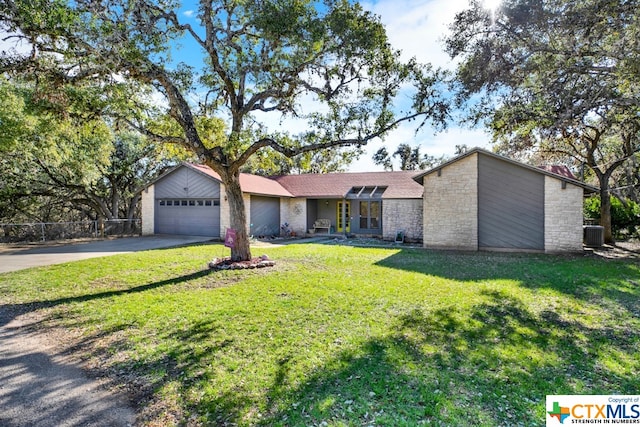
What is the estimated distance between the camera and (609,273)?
910 cm

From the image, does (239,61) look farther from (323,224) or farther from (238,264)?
(323,224)

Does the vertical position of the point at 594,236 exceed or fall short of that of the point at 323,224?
it falls short

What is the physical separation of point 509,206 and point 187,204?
52.6ft

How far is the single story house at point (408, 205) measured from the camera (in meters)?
12.8

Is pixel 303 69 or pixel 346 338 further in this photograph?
pixel 303 69

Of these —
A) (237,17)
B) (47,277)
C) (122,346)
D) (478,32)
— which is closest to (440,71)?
(478,32)

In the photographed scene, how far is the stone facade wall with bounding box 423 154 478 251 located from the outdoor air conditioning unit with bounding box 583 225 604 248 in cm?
535

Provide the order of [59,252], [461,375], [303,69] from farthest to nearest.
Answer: [59,252] < [303,69] < [461,375]

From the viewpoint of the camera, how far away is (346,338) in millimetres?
4777

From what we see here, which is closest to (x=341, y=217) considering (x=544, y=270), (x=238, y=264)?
(x=238, y=264)

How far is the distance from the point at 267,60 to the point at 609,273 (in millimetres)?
10935

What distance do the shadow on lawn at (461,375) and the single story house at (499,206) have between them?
8.71 meters

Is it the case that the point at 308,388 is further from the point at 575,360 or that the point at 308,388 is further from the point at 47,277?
the point at 47,277

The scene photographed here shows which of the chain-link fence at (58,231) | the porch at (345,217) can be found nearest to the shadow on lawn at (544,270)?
the porch at (345,217)
